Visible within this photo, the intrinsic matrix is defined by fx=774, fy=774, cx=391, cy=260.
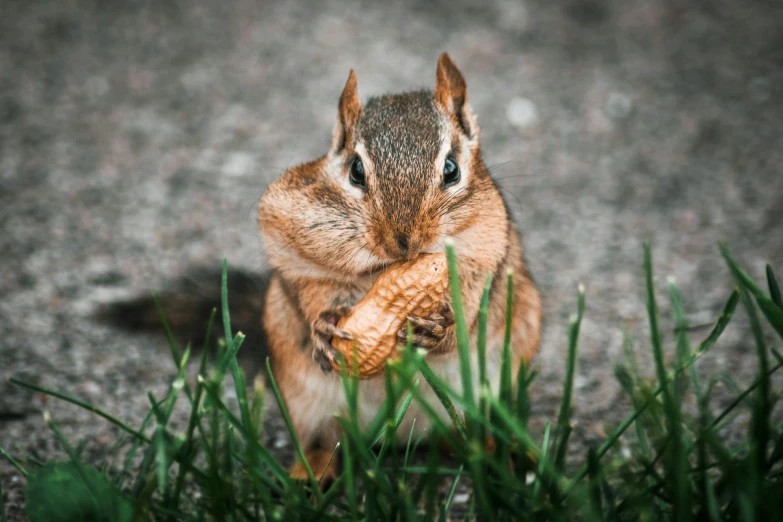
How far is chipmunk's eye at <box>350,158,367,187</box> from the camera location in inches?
59.1

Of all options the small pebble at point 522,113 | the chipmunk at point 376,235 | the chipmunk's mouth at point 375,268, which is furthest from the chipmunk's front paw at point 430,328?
the small pebble at point 522,113

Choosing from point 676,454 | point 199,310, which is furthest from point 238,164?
point 676,454

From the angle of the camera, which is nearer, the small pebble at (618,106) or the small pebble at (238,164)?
the small pebble at (238,164)

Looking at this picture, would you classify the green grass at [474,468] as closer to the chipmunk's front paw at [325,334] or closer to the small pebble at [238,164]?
the chipmunk's front paw at [325,334]

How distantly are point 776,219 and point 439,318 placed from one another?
5.82 ft

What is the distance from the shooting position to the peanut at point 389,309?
1359mm

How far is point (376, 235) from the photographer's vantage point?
1.39 meters

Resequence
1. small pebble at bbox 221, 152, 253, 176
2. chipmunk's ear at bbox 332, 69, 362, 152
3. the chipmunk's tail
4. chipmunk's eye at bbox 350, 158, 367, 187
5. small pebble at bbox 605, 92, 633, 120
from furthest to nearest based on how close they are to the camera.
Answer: small pebble at bbox 605, 92, 633, 120 < small pebble at bbox 221, 152, 253, 176 < the chipmunk's tail < chipmunk's ear at bbox 332, 69, 362, 152 < chipmunk's eye at bbox 350, 158, 367, 187

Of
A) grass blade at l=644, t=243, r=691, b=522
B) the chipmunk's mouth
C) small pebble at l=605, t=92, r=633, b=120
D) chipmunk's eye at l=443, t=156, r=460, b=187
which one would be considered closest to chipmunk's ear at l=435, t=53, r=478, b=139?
chipmunk's eye at l=443, t=156, r=460, b=187

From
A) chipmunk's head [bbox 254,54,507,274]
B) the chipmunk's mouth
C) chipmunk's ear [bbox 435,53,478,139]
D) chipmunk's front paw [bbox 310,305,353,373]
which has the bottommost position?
chipmunk's front paw [bbox 310,305,353,373]

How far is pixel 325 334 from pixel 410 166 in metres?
0.35

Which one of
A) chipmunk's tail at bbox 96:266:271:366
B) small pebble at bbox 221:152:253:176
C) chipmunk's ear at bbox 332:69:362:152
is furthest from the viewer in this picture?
small pebble at bbox 221:152:253:176

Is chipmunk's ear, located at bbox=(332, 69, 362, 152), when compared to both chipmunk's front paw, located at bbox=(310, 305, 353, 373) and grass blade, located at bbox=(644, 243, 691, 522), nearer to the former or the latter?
chipmunk's front paw, located at bbox=(310, 305, 353, 373)

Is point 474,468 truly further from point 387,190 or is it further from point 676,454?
point 387,190
